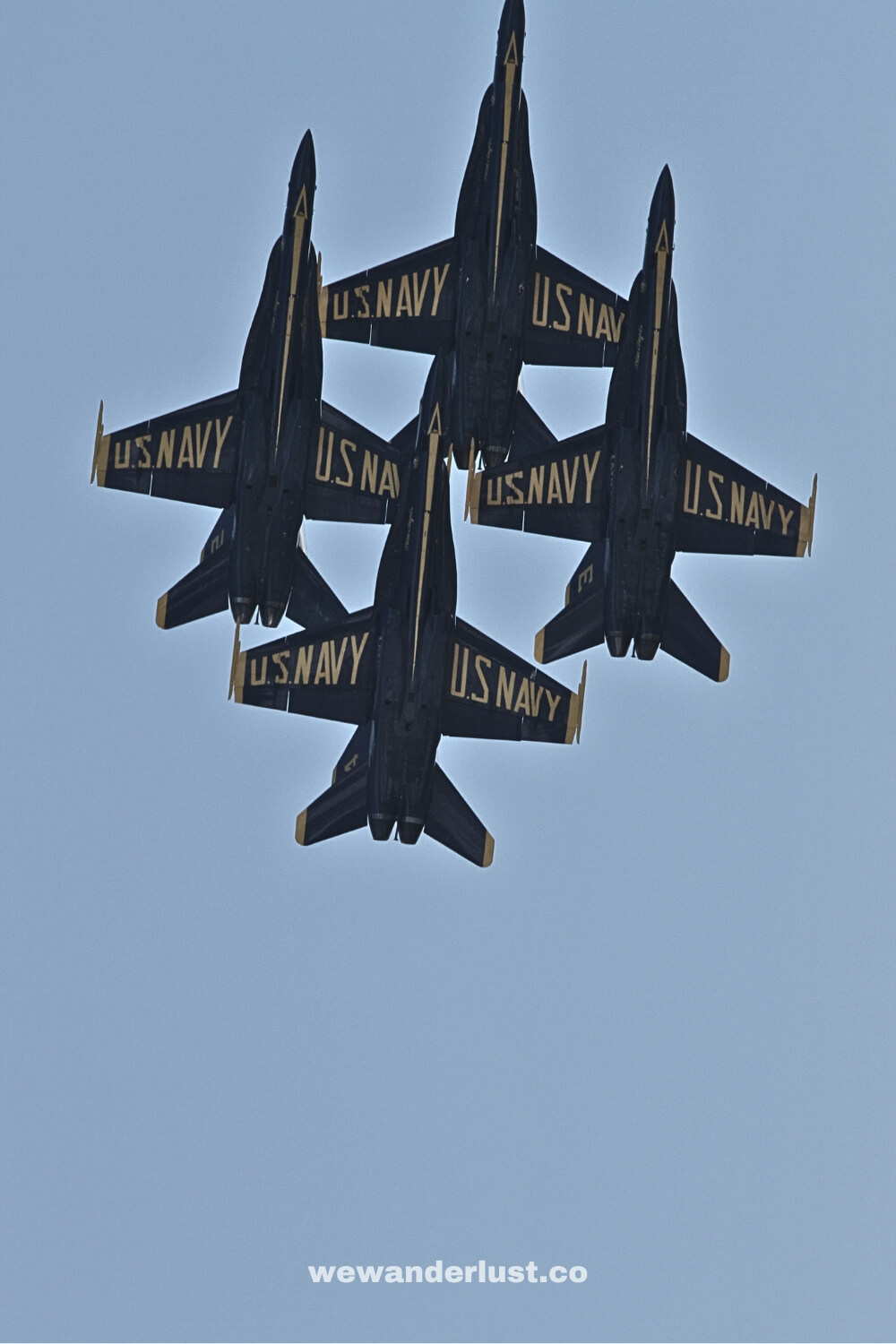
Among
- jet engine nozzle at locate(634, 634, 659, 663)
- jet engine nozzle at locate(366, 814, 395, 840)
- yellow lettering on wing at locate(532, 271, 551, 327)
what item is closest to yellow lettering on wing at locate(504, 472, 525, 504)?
jet engine nozzle at locate(634, 634, 659, 663)

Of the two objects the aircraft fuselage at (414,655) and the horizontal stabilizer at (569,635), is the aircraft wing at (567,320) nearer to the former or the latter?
the horizontal stabilizer at (569,635)

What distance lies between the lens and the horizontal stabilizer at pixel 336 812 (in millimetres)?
84000

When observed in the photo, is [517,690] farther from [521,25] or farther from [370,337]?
[521,25]

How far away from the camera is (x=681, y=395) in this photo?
84.2 metres

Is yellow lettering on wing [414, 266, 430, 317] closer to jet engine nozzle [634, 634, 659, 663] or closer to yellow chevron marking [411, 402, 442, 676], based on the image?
yellow chevron marking [411, 402, 442, 676]

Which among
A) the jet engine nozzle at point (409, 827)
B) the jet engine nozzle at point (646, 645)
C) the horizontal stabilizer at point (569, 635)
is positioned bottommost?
the jet engine nozzle at point (409, 827)

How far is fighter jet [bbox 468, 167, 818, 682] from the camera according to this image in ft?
274

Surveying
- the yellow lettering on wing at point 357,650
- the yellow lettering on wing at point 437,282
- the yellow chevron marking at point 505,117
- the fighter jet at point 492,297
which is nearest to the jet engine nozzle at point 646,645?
the fighter jet at point 492,297

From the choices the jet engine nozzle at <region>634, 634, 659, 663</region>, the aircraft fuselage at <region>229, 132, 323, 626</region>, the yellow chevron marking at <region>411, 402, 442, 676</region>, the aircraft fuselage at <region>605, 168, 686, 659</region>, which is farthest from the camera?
the jet engine nozzle at <region>634, 634, 659, 663</region>

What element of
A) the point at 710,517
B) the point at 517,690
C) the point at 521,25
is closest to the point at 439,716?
the point at 517,690

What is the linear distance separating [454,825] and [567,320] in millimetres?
13613

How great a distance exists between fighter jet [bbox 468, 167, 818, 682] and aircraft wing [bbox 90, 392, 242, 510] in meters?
6.12

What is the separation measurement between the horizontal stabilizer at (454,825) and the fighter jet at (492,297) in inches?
330

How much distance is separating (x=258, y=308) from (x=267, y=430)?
3.10 m
